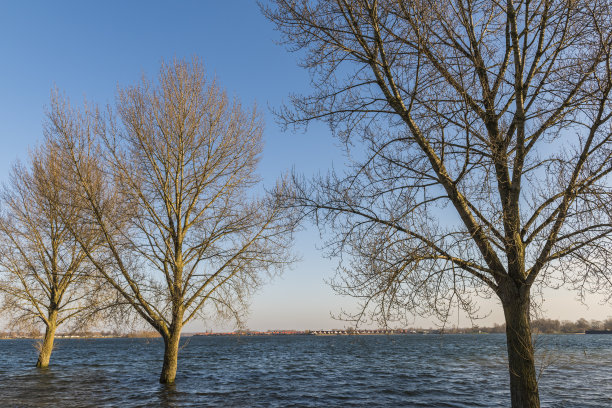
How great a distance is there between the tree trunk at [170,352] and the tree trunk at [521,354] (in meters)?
11.0

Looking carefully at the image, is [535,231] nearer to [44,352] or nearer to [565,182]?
[565,182]

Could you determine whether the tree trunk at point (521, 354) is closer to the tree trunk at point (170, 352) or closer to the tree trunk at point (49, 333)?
the tree trunk at point (170, 352)

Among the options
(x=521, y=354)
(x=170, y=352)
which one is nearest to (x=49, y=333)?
(x=170, y=352)

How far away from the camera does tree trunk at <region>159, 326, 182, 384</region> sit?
543 inches

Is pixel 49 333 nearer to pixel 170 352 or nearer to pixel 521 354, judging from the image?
pixel 170 352

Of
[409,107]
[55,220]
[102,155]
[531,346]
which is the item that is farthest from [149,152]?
[531,346]

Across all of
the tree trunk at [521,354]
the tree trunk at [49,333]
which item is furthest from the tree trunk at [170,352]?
the tree trunk at [521,354]

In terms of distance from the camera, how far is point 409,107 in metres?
6.10

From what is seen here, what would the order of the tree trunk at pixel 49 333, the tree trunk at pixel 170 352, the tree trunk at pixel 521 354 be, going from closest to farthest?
the tree trunk at pixel 521 354 < the tree trunk at pixel 170 352 < the tree trunk at pixel 49 333

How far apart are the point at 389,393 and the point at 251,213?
9415 mm

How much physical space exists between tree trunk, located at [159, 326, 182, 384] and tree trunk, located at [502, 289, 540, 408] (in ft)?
36.1

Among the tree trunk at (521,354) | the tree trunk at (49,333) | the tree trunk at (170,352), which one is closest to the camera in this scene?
the tree trunk at (521,354)

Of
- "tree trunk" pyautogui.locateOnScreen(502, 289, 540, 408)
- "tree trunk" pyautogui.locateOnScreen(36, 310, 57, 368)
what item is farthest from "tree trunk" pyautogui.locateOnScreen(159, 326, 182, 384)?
"tree trunk" pyautogui.locateOnScreen(502, 289, 540, 408)

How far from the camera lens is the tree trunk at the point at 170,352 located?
45.2 feet
